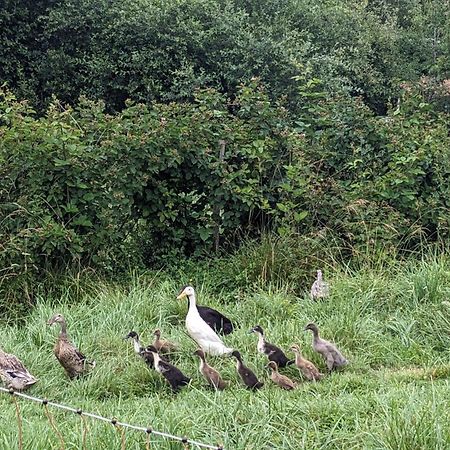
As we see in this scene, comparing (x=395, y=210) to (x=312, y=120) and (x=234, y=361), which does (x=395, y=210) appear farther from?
(x=234, y=361)

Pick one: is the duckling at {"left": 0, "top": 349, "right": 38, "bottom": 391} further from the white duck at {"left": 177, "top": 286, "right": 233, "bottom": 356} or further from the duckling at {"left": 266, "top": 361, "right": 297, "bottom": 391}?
the duckling at {"left": 266, "top": 361, "right": 297, "bottom": 391}

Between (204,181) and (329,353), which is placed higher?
(204,181)

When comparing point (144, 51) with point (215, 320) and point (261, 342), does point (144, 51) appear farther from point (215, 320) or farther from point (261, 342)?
point (261, 342)

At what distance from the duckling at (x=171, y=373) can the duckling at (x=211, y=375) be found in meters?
0.15

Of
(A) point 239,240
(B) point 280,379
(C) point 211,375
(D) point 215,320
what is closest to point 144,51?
(A) point 239,240

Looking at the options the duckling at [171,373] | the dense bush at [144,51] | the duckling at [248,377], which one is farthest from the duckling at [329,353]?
the dense bush at [144,51]

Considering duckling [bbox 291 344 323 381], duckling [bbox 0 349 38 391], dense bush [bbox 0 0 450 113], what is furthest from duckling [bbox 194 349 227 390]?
dense bush [bbox 0 0 450 113]

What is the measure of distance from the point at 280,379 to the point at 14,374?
1.92 meters

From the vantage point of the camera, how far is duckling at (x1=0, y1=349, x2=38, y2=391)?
A: 5.27m

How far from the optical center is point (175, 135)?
799 cm

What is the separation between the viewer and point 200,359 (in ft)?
18.2

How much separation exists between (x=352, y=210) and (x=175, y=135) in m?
2.10

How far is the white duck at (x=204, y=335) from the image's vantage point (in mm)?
5715

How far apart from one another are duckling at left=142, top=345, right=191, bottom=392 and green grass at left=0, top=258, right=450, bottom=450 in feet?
0.21
